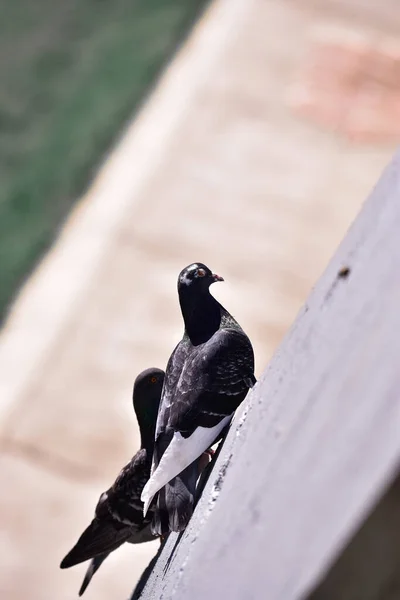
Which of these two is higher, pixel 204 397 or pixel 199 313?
pixel 199 313

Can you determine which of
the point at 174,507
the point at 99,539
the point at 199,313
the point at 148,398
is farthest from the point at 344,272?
the point at 99,539

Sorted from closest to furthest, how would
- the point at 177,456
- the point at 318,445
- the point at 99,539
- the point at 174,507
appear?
the point at 318,445, the point at 174,507, the point at 177,456, the point at 99,539

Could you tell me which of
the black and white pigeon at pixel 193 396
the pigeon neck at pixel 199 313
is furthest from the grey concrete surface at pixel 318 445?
the pigeon neck at pixel 199 313

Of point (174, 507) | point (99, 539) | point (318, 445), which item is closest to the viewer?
point (318, 445)

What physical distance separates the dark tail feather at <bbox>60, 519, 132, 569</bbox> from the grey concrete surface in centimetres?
119

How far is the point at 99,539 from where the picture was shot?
150 inches

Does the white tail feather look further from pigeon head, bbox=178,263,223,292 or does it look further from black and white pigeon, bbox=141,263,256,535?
pigeon head, bbox=178,263,223,292

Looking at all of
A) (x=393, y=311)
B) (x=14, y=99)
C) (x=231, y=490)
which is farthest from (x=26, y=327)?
(x=393, y=311)

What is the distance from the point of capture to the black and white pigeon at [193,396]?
117 inches

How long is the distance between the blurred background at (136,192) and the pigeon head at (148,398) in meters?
2.19

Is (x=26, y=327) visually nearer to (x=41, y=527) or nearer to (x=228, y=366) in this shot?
(x=41, y=527)

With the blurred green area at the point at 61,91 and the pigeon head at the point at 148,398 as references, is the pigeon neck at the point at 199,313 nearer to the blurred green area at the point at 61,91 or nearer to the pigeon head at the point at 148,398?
the pigeon head at the point at 148,398

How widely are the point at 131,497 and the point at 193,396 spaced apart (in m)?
0.77

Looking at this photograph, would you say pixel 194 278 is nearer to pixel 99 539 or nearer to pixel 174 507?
pixel 174 507
